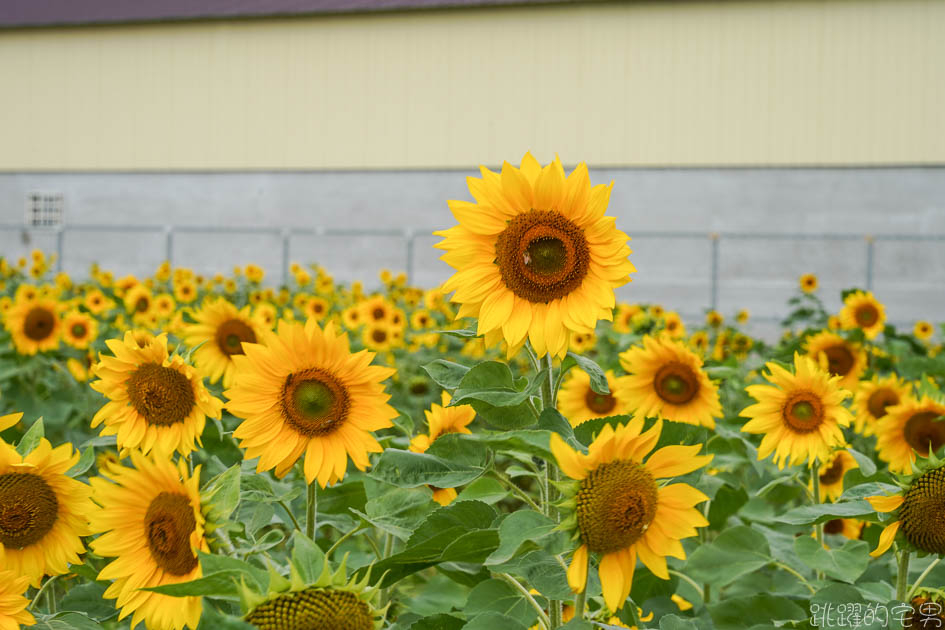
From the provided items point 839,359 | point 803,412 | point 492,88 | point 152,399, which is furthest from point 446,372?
point 492,88

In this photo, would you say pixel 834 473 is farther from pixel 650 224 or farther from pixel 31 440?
pixel 650 224

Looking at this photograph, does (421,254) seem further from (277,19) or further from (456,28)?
(277,19)

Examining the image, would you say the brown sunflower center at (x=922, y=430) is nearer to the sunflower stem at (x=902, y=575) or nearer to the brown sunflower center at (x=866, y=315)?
the sunflower stem at (x=902, y=575)

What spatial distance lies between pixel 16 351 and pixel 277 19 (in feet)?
46.7

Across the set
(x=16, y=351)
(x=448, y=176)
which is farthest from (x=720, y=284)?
(x=16, y=351)

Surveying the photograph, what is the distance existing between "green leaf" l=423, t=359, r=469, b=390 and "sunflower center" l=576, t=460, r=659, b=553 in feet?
0.84

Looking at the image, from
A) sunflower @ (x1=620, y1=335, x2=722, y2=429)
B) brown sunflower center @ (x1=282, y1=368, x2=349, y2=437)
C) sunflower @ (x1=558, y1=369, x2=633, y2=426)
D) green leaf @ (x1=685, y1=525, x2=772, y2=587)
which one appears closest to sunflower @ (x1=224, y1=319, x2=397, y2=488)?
brown sunflower center @ (x1=282, y1=368, x2=349, y2=437)

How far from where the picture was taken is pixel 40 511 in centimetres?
107

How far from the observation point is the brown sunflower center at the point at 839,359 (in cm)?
290

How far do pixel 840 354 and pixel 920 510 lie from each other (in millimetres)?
2021

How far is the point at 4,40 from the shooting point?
1802cm

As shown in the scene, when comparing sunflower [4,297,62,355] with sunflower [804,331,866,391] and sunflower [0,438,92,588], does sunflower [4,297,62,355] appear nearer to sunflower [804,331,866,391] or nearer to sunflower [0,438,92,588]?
sunflower [0,438,92,588]

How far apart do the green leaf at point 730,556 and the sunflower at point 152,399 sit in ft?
2.73

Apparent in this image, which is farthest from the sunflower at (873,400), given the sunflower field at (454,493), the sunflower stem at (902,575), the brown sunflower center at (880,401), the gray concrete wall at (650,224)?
the gray concrete wall at (650,224)
